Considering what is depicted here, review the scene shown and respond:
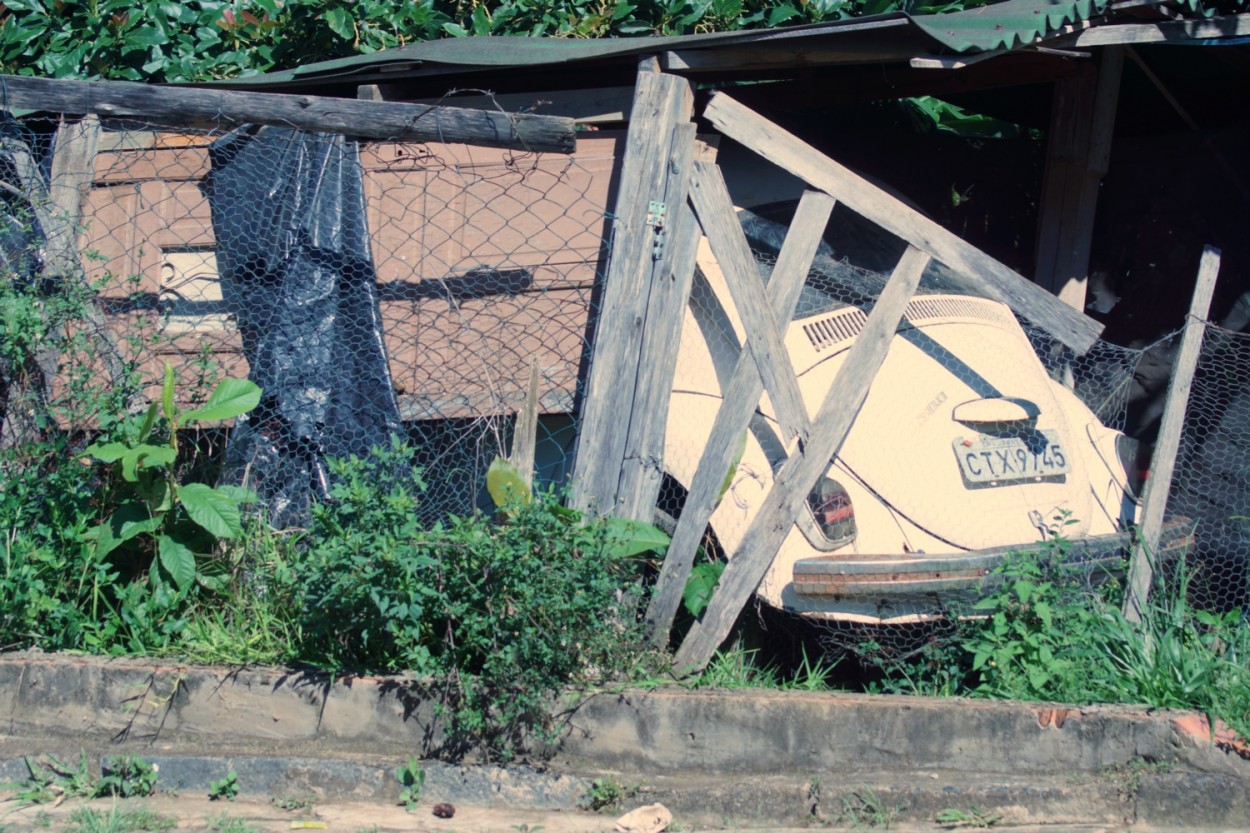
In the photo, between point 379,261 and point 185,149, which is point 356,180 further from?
point 185,149

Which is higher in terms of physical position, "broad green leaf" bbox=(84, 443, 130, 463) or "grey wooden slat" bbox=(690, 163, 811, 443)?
"grey wooden slat" bbox=(690, 163, 811, 443)

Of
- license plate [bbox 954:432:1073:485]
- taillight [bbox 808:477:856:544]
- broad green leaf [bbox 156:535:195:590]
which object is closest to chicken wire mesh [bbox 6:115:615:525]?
broad green leaf [bbox 156:535:195:590]

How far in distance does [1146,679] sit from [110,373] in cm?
400

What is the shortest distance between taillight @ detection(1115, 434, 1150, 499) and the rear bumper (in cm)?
70

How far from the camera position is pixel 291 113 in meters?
4.22

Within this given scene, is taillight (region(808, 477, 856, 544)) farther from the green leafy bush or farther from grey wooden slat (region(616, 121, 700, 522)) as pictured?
the green leafy bush

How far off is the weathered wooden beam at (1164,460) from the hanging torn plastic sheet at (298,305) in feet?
9.66

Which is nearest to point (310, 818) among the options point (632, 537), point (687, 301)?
point (632, 537)

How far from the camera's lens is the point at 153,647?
13.1 ft

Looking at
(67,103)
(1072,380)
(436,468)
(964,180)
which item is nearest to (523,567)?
(436,468)

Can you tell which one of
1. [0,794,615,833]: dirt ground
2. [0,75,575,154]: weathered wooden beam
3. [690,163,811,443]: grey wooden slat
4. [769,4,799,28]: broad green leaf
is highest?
[769,4,799,28]: broad green leaf

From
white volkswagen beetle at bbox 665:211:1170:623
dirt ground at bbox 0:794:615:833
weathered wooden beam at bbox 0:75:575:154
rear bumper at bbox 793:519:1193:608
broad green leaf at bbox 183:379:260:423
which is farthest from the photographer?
weathered wooden beam at bbox 0:75:575:154

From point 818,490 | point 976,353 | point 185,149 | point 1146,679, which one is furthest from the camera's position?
point 185,149

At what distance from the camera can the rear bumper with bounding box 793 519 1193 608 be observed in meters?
3.76
